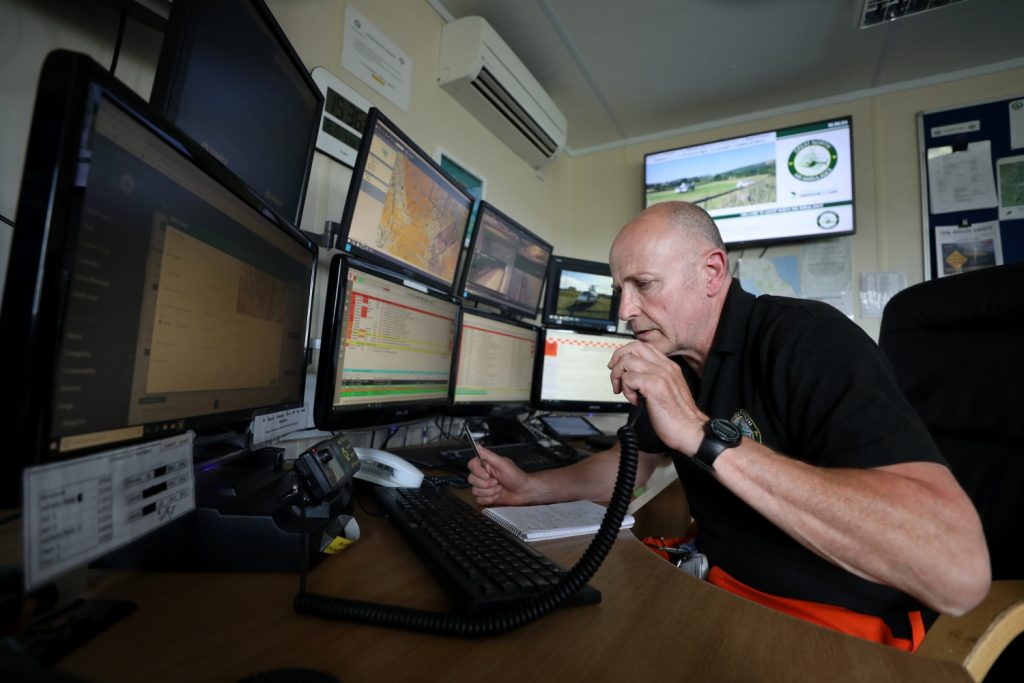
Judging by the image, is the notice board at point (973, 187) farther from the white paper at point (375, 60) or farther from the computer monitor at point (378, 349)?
the white paper at point (375, 60)

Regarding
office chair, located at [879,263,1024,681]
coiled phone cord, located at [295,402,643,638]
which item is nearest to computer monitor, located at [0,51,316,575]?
coiled phone cord, located at [295,402,643,638]

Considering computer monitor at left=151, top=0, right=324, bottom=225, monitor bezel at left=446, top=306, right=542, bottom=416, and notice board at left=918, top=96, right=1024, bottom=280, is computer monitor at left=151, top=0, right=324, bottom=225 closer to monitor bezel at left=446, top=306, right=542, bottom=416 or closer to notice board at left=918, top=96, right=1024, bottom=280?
monitor bezel at left=446, top=306, right=542, bottom=416

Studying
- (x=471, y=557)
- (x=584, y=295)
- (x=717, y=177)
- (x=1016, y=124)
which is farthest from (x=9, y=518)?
(x=1016, y=124)

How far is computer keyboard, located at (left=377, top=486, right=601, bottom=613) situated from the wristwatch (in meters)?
0.26

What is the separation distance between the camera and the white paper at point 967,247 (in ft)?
6.66

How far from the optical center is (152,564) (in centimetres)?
49

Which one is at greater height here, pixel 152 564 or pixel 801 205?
pixel 801 205

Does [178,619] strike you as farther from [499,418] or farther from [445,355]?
[499,418]

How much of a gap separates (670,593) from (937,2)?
2.45m

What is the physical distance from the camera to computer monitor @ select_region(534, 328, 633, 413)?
1.94 m

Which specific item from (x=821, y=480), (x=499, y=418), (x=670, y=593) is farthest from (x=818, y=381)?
(x=499, y=418)

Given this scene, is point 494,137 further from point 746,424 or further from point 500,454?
point 746,424

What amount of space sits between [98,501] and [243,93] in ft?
2.39

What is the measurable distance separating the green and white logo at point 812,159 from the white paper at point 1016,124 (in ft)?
2.22
